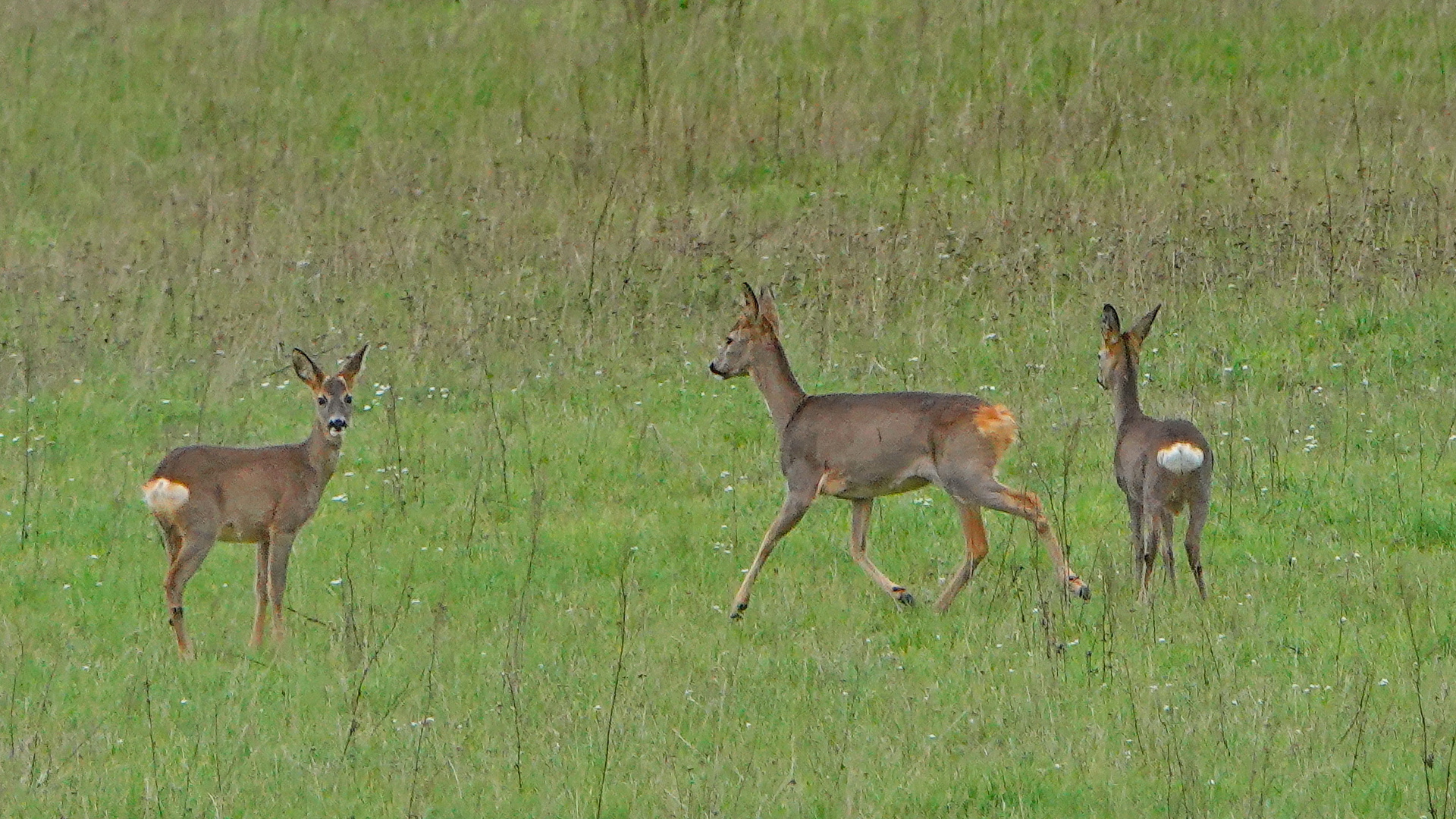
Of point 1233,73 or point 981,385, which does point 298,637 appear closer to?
point 981,385

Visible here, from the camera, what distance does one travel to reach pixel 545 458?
1102cm

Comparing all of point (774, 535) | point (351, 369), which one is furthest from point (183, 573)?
point (774, 535)

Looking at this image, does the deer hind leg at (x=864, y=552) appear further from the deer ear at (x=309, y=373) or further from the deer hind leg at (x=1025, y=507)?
the deer ear at (x=309, y=373)


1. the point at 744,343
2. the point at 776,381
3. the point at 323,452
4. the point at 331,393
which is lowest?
the point at 323,452

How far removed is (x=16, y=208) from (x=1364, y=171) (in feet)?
37.2

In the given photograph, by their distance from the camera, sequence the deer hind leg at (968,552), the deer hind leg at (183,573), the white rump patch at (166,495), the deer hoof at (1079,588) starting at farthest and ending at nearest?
the deer hind leg at (968,552) → the deer hoof at (1079,588) → the white rump patch at (166,495) → the deer hind leg at (183,573)

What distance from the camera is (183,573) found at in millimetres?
8219

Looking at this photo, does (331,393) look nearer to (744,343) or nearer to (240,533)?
(240,533)

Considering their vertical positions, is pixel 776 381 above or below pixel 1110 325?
below

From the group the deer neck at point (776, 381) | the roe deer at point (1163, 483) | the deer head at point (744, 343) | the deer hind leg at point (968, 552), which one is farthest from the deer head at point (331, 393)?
the roe deer at point (1163, 483)

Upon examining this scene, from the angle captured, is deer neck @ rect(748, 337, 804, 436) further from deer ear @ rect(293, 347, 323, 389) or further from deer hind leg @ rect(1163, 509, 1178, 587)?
deer ear @ rect(293, 347, 323, 389)

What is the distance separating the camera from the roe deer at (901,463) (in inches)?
341

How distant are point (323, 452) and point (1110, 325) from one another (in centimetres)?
359

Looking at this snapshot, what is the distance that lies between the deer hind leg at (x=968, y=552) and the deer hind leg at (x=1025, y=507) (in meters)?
0.10
